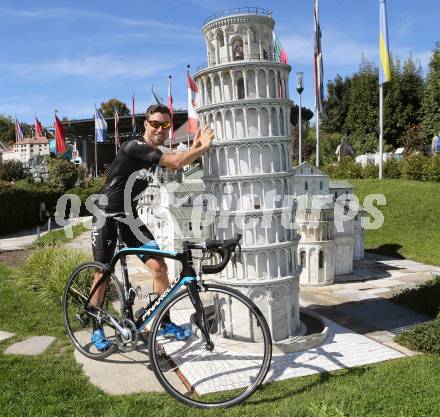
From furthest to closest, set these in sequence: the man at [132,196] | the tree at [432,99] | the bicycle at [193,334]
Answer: the tree at [432,99]
the man at [132,196]
the bicycle at [193,334]

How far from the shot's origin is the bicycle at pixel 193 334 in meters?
6.61

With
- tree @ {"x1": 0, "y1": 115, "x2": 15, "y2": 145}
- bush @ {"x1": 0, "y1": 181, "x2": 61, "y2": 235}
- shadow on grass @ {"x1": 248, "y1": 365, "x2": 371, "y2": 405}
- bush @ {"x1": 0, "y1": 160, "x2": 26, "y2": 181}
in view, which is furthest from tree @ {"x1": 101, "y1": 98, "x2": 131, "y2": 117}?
shadow on grass @ {"x1": 248, "y1": 365, "x2": 371, "y2": 405}

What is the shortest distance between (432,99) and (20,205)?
4843cm

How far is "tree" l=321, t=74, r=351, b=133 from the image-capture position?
220 ft

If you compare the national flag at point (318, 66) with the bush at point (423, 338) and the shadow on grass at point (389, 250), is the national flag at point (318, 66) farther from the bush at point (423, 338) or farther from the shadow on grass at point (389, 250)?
the bush at point (423, 338)

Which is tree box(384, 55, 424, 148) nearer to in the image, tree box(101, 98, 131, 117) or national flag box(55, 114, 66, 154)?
national flag box(55, 114, 66, 154)

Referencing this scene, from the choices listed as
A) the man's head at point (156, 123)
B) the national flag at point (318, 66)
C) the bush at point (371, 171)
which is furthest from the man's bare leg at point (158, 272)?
the bush at point (371, 171)

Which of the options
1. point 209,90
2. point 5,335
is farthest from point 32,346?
point 209,90

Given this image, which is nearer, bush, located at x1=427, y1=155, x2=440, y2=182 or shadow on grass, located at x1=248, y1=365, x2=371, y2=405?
shadow on grass, located at x1=248, y1=365, x2=371, y2=405

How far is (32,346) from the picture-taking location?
955 centimetres

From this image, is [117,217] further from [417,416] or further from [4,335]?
[417,416]

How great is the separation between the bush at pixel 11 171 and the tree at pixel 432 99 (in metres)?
51.1

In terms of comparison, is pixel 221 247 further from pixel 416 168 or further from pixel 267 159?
pixel 416 168

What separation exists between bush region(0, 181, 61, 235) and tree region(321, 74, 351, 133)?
148 ft
